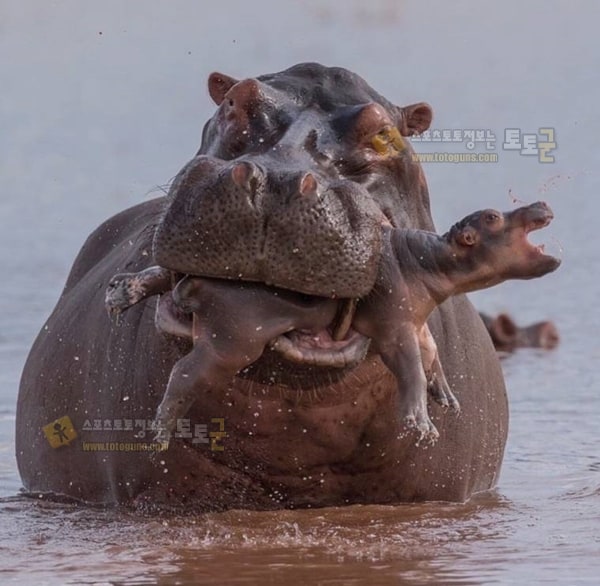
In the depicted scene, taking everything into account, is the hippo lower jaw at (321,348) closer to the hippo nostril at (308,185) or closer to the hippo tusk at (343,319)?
the hippo tusk at (343,319)

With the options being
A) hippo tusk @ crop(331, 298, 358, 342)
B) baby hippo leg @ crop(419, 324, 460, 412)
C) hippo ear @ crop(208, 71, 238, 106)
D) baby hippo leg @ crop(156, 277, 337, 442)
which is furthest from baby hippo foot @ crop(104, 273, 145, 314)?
hippo ear @ crop(208, 71, 238, 106)

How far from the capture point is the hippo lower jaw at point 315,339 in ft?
18.4

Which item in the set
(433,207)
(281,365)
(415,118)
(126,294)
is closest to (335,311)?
(281,365)

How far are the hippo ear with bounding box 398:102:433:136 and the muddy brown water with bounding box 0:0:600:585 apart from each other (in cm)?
53

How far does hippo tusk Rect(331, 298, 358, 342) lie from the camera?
5.61m

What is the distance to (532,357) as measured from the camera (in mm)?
11984

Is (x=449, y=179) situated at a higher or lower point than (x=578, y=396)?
higher

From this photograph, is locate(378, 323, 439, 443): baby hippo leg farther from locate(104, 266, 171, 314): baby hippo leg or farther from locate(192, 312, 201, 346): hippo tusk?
locate(104, 266, 171, 314): baby hippo leg

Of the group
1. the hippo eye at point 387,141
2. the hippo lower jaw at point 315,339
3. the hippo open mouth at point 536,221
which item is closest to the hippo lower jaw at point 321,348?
the hippo lower jaw at point 315,339

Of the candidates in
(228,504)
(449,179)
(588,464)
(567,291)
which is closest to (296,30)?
(449,179)

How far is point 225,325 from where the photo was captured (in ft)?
18.1

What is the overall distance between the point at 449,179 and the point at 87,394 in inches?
489

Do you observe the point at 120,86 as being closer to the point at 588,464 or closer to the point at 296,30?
the point at 296,30

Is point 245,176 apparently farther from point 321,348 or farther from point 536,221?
point 536,221
